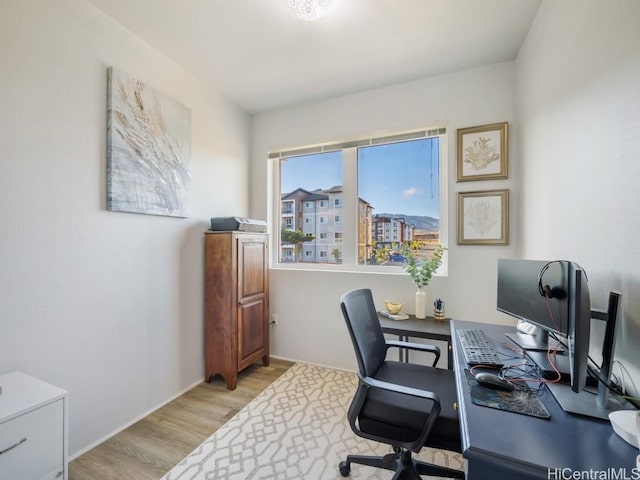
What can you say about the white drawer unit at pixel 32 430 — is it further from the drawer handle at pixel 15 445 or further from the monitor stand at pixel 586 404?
the monitor stand at pixel 586 404

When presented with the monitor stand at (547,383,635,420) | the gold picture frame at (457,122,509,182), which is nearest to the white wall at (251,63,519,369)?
the gold picture frame at (457,122,509,182)

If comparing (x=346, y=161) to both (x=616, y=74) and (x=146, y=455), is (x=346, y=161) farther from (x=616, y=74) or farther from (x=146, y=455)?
(x=146, y=455)

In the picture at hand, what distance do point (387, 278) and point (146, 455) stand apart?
7.05 feet

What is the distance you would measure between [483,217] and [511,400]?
1.72m

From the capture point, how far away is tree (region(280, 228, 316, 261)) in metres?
3.21

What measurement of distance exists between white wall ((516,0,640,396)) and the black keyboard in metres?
0.42

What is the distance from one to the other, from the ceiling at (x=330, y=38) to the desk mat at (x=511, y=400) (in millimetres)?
2132

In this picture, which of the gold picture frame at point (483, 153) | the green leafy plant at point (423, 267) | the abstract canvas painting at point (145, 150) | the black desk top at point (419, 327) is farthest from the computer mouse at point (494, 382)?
the abstract canvas painting at point (145, 150)

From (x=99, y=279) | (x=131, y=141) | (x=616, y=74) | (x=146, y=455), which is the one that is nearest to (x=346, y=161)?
(x=131, y=141)

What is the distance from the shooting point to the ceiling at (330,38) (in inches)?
71.9

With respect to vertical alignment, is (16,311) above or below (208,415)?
above

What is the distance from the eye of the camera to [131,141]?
2016 millimetres

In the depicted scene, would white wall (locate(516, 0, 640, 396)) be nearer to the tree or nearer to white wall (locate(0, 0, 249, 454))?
the tree

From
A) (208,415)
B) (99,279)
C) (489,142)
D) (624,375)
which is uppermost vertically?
(489,142)
